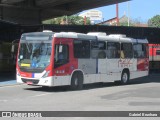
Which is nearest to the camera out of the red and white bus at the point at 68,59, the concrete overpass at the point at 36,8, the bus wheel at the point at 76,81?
the red and white bus at the point at 68,59

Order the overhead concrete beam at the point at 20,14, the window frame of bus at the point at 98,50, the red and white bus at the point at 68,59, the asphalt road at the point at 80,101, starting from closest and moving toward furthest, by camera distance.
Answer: the asphalt road at the point at 80,101 < the red and white bus at the point at 68,59 < the window frame of bus at the point at 98,50 < the overhead concrete beam at the point at 20,14

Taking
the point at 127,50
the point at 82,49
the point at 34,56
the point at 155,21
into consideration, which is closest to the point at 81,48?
the point at 82,49

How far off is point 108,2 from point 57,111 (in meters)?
29.8

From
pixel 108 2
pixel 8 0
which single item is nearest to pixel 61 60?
pixel 8 0

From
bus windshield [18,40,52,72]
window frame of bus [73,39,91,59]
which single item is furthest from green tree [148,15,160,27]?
bus windshield [18,40,52,72]

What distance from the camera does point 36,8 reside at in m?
44.1

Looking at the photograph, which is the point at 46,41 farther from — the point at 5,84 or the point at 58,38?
the point at 5,84

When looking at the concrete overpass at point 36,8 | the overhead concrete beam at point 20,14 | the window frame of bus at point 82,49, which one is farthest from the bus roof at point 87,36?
the overhead concrete beam at point 20,14

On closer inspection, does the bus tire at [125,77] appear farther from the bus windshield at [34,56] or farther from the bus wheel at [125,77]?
the bus windshield at [34,56]

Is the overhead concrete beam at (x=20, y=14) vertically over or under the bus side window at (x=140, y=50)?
over

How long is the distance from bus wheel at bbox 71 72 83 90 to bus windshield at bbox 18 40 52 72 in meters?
1.89

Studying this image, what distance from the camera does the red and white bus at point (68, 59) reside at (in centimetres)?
1994

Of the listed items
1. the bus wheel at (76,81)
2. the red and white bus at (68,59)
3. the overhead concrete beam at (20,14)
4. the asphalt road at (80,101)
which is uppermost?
the overhead concrete beam at (20,14)

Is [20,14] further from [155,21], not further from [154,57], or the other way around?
[155,21]
